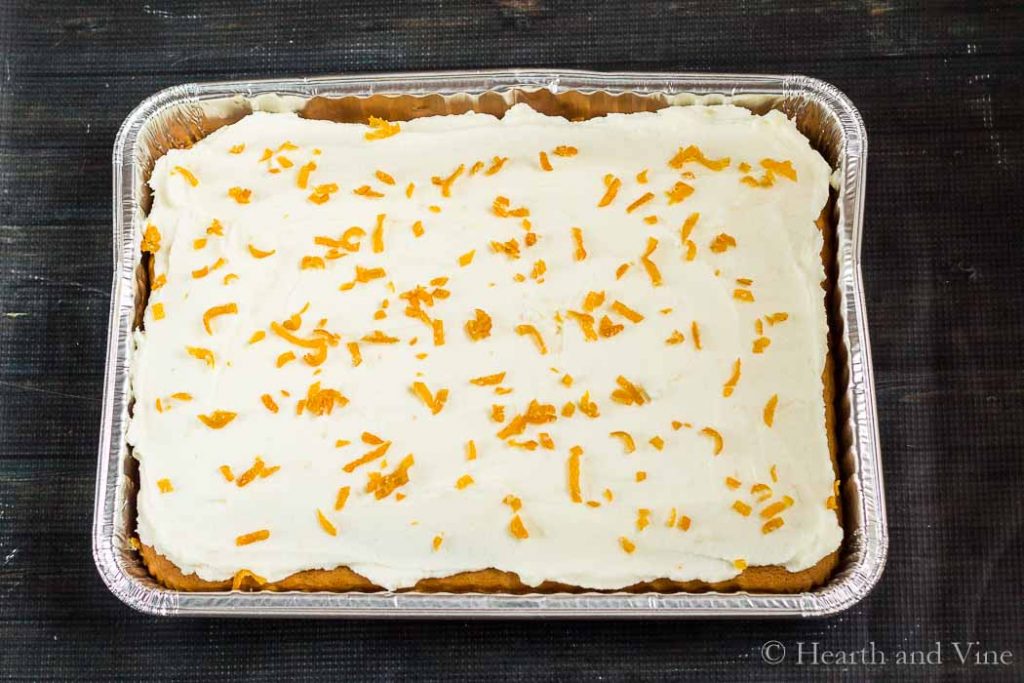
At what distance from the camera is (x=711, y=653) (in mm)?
2119

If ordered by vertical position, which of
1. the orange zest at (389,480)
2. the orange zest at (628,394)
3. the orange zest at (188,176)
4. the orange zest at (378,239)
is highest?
the orange zest at (188,176)

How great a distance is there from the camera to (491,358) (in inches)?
79.7

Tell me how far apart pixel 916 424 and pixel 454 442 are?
3.74ft

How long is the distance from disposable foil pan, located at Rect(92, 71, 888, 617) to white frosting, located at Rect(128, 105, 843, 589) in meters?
0.06

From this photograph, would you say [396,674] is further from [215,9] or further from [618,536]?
[215,9]

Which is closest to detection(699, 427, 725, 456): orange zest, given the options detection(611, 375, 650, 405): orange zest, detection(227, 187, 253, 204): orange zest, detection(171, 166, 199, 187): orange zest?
detection(611, 375, 650, 405): orange zest

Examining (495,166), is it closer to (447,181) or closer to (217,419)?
(447,181)

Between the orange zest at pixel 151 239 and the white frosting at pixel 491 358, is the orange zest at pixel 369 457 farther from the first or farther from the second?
the orange zest at pixel 151 239

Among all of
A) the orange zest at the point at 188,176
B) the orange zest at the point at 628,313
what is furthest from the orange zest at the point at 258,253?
the orange zest at the point at 628,313

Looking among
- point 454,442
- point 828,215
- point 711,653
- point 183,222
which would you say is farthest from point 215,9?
point 711,653

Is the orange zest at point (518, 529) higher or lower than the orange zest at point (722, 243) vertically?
lower

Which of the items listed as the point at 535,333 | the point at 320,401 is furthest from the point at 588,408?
the point at 320,401

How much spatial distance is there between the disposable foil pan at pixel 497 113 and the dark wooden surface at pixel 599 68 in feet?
0.73

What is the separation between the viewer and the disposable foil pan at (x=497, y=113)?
194 centimetres
